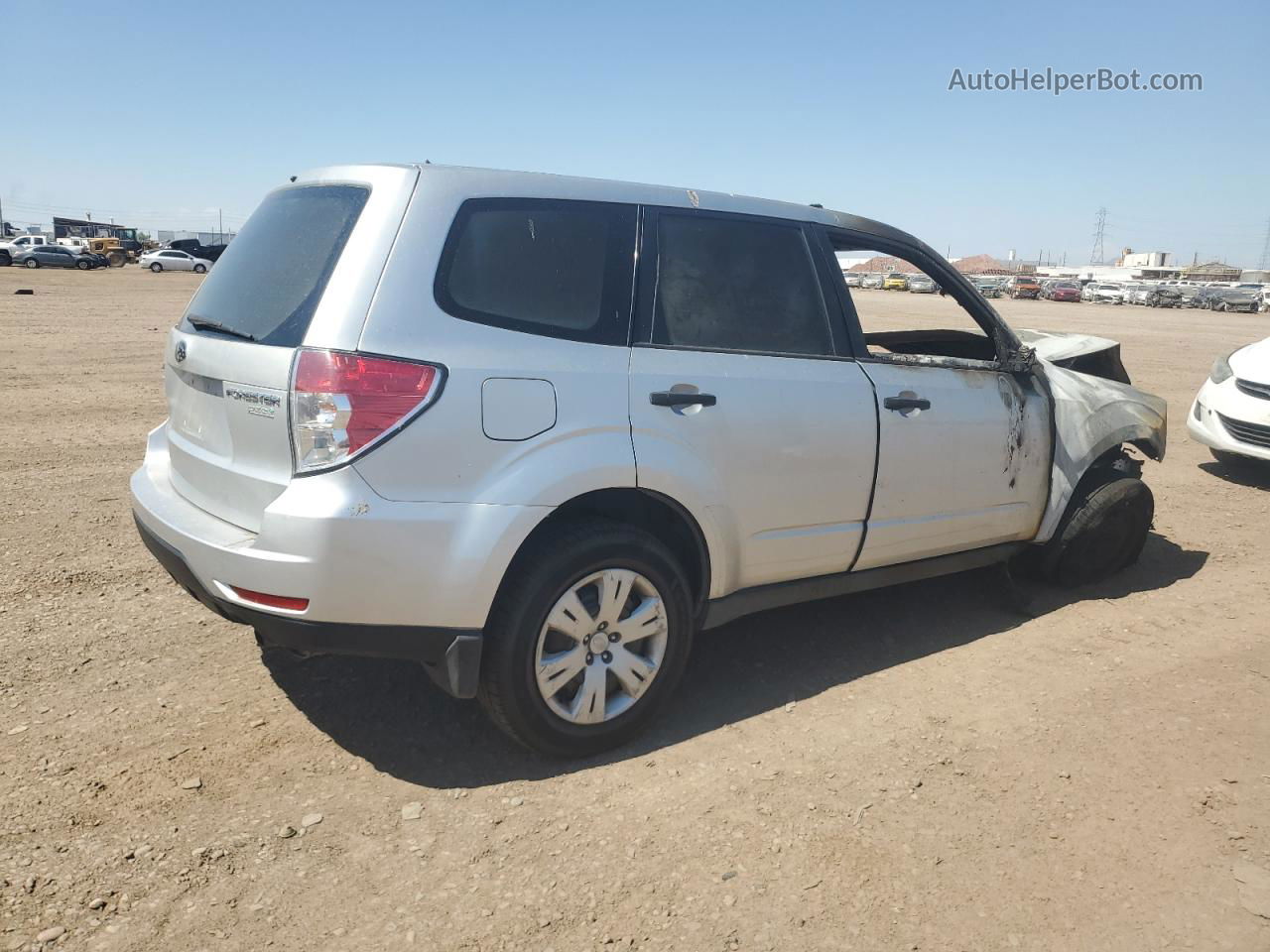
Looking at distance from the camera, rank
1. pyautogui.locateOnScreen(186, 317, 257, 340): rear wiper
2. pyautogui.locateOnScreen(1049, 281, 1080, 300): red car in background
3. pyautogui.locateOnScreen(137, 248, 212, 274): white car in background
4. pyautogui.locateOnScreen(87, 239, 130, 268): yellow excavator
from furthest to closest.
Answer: pyautogui.locateOnScreen(1049, 281, 1080, 300): red car in background < pyautogui.locateOnScreen(87, 239, 130, 268): yellow excavator < pyautogui.locateOnScreen(137, 248, 212, 274): white car in background < pyautogui.locateOnScreen(186, 317, 257, 340): rear wiper

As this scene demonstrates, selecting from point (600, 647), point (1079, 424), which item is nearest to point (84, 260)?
point (1079, 424)

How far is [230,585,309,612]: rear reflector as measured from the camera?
2887 mm

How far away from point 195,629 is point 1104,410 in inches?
178

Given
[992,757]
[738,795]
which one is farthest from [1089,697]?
[738,795]

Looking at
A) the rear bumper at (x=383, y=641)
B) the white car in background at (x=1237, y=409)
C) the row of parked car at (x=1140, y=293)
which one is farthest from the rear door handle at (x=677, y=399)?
the row of parked car at (x=1140, y=293)

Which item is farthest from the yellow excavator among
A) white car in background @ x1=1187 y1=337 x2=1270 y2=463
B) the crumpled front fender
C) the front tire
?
the front tire

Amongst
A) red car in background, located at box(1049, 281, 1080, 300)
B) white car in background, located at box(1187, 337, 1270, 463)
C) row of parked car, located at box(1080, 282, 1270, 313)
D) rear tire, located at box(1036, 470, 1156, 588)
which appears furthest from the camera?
red car in background, located at box(1049, 281, 1080, 300)

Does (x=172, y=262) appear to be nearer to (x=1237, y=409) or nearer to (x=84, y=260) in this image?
(x=84, y=260)

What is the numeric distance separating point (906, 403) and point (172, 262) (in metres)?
55.7

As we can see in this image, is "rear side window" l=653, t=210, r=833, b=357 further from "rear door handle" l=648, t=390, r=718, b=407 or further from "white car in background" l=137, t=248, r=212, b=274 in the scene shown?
"white car in background" l=137, t=248, r=212, b=274

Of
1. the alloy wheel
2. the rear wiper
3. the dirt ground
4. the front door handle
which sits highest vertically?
the rear wiper

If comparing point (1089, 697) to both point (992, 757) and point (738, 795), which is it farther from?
point (738, 795)

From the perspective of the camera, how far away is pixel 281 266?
325 cm

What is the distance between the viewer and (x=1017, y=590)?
498 cm
